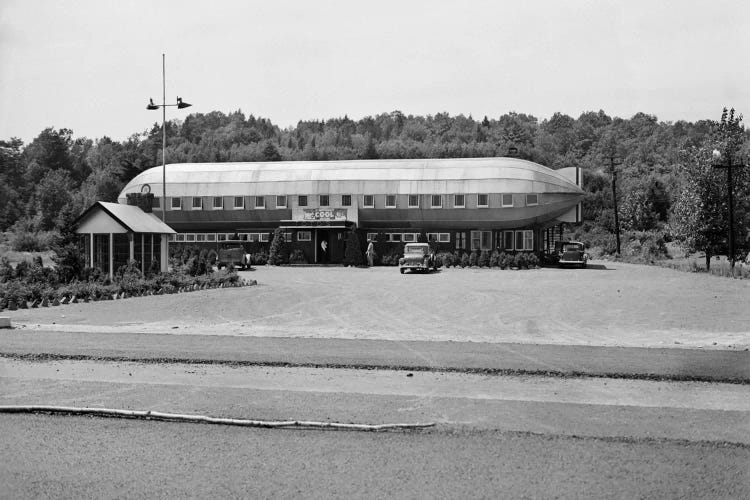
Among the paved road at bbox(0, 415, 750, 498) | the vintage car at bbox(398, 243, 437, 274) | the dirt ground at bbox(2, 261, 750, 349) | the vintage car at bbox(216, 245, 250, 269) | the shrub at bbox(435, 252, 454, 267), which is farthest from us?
the shrub at bbox(435, 252, 454, 267)

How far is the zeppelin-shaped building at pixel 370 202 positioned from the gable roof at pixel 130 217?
23013 mm

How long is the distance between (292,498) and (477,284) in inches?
1259

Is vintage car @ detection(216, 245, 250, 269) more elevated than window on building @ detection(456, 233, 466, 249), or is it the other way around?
window on building @ detection(456, 233, 466, 249)

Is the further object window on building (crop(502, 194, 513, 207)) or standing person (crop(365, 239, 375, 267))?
window on building (crop(502, 194, 513, 207))

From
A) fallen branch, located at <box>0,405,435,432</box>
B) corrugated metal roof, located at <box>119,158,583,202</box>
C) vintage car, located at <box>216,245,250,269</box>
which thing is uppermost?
corrugated metal roof, located at <box>119,158,583,202</box>

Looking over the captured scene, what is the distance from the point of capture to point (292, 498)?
7.36 metres

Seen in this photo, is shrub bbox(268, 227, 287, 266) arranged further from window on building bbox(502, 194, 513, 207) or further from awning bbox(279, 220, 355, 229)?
window on building bbox(502, 194, 513, 207)

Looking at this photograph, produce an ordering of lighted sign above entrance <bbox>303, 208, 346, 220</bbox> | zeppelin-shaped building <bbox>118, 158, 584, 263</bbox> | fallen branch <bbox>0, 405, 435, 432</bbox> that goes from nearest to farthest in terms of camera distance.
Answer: fallen branch <bbox>0, 405, 435, 432</bbox>, zeppelin-shaped building <bbox>118, 158, 584, 263</bbox>, lighted sign above entrance <bbox>303, 208, 346, 220</bbox>

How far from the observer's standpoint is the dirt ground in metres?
20.2

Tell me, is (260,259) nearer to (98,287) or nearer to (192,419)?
(98,287)

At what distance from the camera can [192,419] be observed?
406 inches

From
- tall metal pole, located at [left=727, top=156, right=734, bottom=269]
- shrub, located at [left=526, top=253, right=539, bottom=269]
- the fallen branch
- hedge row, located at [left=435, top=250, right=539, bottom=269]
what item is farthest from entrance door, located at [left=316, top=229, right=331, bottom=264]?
the fallen branch

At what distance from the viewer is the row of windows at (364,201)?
63.3 meters

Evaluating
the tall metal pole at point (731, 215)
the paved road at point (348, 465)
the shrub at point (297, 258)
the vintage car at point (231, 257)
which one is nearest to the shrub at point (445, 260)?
the shrub at point (297, 258)
